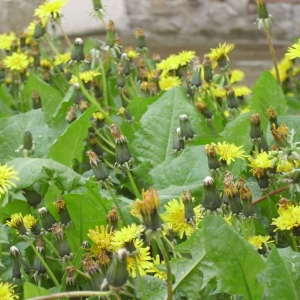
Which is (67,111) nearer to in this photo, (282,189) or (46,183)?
(46,183)

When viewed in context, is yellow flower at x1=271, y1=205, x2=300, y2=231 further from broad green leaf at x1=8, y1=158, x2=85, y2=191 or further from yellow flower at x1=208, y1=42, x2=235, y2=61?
yellow flower at x1=208, y1=42, x2=235, y2=61

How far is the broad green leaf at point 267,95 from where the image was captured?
86.3 inches

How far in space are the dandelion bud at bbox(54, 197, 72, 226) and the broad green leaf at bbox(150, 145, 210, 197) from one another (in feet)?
1.08

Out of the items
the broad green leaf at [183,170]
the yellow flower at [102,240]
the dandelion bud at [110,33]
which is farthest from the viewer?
the dandelion bud at [110,33]

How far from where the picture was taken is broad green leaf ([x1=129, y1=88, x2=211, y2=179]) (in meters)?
1.98

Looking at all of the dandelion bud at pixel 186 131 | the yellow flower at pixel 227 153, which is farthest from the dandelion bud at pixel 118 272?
the dandelion bud at pixel 186 131

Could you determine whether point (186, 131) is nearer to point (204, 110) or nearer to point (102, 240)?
point (204, 110)

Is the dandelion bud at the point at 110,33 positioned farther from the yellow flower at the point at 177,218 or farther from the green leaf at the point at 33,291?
the green leaf at the point at 33,291

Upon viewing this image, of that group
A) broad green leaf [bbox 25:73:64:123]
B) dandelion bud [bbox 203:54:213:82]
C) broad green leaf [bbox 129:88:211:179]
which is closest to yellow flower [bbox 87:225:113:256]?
broad green leaf [bbox 129:88:211:179]

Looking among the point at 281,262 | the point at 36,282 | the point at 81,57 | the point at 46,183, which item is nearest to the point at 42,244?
the point at 36,282

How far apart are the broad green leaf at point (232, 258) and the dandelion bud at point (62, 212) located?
0.43m

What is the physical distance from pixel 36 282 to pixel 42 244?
9 centimetres

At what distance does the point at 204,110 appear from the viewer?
201 centimetres

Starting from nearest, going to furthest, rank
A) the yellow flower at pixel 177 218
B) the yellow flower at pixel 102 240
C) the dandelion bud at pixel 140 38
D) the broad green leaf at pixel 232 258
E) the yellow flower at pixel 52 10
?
the broad green leaf at pixel 232 258, the yellow flower at pixel 102 240, the yellow flower at pixel 177 218, the yellow flower at pixel 52 10, the dandelion bud at pixel 140 38
